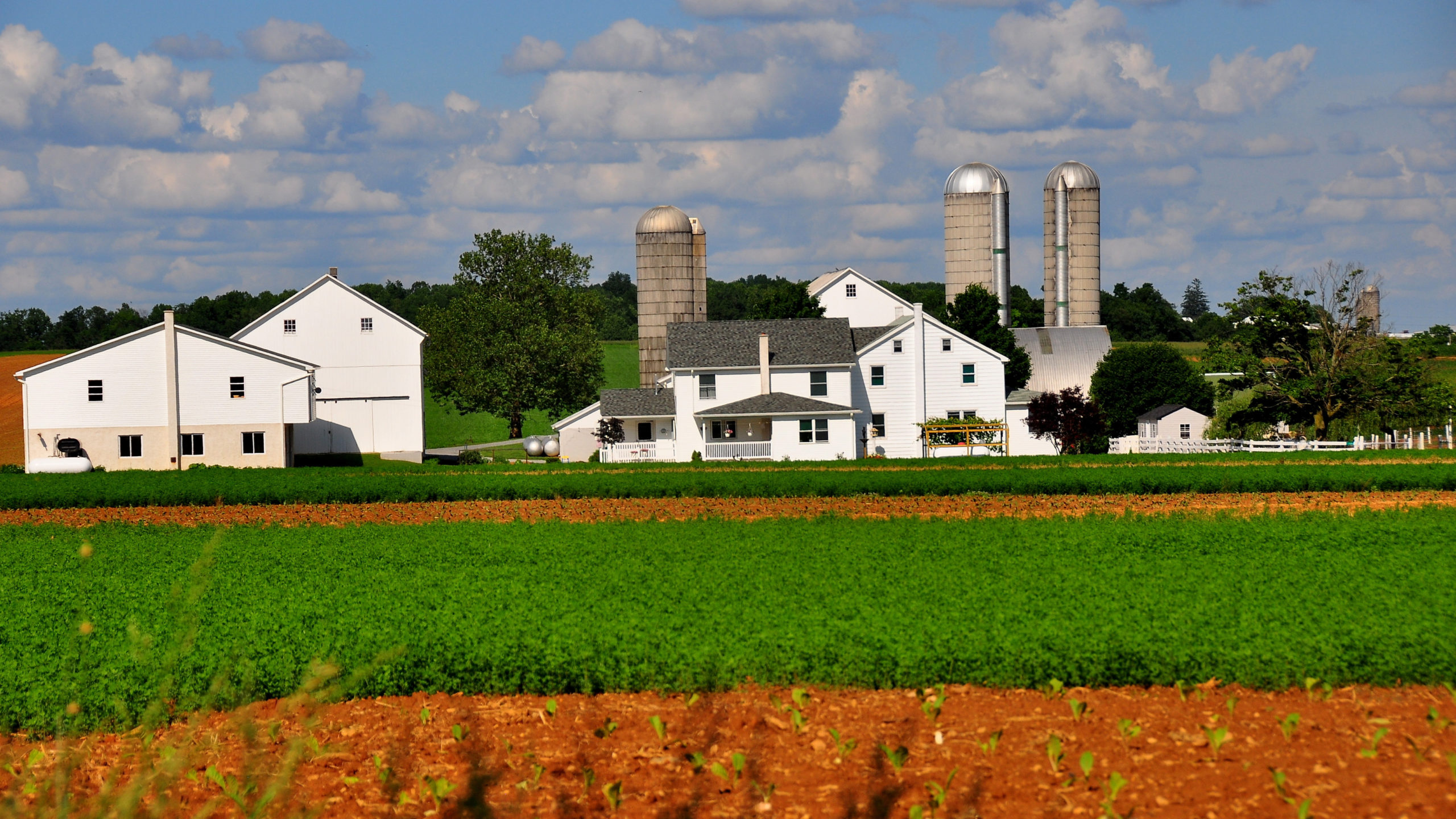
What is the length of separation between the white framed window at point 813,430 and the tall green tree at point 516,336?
22674 mm

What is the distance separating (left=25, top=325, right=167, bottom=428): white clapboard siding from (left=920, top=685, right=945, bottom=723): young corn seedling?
47772 mm

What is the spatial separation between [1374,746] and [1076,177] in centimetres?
7320

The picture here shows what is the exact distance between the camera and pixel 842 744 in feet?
33.1

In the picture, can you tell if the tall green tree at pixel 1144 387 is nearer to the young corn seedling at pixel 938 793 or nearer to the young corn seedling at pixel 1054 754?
the young corn seedling at pixel 1054 754

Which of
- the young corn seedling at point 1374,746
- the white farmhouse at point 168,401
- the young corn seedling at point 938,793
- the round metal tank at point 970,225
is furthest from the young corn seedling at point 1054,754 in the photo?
the round metal tank at point 970,225

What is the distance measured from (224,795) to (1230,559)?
14.7m

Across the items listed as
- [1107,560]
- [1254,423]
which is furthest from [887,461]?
[1107,560]

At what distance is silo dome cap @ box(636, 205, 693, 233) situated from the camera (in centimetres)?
6619

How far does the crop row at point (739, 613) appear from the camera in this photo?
11906 millimetres

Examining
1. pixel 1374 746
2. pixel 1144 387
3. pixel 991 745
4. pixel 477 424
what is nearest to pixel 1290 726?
pixel 1374 746

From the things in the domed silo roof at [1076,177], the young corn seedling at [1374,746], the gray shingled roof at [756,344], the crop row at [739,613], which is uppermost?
the domed silo roof at [1076,177]

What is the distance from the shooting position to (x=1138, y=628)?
41.8 feet

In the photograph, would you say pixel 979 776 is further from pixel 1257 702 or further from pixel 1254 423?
pixel 1254 423

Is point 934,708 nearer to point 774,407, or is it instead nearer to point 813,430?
point 774,407
